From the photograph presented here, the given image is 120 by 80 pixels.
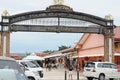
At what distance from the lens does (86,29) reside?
3997 centimetres

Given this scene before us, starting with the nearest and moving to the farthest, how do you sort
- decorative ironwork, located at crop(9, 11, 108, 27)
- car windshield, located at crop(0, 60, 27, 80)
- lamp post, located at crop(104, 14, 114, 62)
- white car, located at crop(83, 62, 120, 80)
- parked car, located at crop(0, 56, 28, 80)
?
parked car, located at crop(0, 56, 28, 80) < car windshield, located at crop(0, 60, 27, 80) < white car, located at crop(83, 62, 120, 80) < decorative ironwork, located at crop(9, 11, 108, 27) < lamp post, located at crop(104, 14, 114, 62)

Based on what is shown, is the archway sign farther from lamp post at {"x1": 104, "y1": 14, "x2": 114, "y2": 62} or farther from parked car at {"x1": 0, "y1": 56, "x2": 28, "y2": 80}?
parked car at {"x1": 0, "y1": 56, "x2": 28, "y2": 80}

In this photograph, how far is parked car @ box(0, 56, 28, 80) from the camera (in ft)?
31.6

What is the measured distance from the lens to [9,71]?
32.4 feet

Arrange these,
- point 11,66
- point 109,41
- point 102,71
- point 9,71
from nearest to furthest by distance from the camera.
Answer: point 9,71 < point 11,66 < point 102,71 < point 109,41

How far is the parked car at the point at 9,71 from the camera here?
379 inches

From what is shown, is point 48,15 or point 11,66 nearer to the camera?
point 11,66

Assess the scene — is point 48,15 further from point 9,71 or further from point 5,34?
point 9,71

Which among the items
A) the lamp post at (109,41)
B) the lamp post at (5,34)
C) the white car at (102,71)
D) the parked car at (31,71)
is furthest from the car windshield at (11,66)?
the lamp post at (109,41)

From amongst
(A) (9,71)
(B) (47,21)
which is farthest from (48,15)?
(A) (9,71)

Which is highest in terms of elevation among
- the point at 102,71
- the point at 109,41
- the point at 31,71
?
the point at 109,41

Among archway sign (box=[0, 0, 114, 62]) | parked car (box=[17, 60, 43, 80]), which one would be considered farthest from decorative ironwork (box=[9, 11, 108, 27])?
parked car (box=[17, 60, 43, 80])

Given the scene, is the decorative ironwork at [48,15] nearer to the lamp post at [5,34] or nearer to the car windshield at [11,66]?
the lamp post at [5,34]

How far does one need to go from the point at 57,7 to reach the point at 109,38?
649 centimetres
